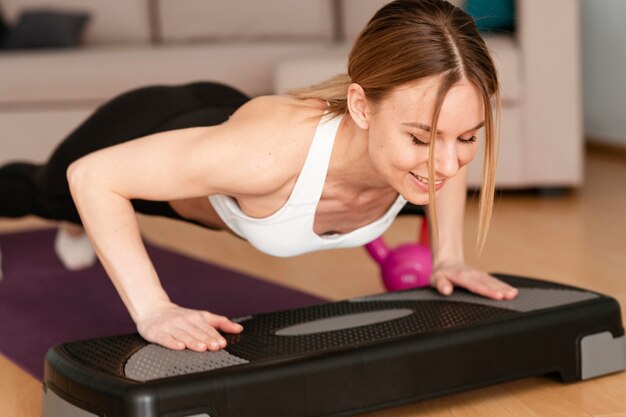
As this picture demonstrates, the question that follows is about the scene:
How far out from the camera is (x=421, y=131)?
142 centimetres

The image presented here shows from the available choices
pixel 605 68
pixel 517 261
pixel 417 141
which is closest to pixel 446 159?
pixel 417 141

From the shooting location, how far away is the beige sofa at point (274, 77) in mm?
3262

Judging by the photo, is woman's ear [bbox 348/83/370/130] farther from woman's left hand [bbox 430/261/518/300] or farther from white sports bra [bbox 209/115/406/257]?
woman's left hand [bbox 430/261/518/300]

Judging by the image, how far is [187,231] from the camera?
3168 mm

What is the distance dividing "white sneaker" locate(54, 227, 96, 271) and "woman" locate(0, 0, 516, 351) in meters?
0.88

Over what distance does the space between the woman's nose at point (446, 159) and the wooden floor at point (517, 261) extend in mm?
389

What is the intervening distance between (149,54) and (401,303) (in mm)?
2039

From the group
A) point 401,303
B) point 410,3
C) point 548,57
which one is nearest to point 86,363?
point 401,303

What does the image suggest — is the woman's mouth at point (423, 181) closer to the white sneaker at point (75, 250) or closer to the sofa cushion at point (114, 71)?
the white sneaker at point (75, 250)

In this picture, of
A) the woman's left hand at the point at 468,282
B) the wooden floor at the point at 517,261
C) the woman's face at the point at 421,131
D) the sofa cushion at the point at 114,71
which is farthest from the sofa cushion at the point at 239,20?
the woman's face at the point at 421,131

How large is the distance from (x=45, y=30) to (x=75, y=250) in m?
1.42

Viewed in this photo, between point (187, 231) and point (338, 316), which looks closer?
point (338, 316)

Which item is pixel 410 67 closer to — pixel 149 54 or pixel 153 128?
pixel 153 128

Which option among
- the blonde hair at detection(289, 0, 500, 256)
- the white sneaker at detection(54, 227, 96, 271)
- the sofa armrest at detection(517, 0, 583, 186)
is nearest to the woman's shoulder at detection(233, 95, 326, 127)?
the blonde hair at detection(289, 0, 500, 256)
